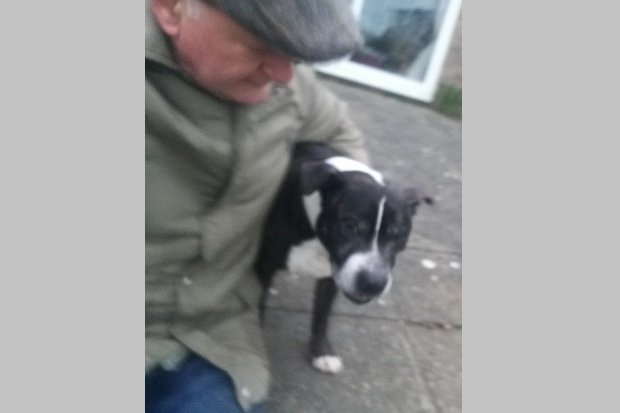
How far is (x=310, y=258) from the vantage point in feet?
5.84

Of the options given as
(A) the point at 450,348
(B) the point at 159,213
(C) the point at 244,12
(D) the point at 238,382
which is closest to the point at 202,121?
(B) the point at 159,213

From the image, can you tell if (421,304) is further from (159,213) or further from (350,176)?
(159,213)

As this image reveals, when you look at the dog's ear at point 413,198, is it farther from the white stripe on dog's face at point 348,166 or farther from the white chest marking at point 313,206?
the white chest marking at point 313,206

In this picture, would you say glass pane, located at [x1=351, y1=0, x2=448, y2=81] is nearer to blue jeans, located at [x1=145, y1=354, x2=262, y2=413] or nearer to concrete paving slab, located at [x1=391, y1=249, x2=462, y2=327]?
concrete paving slab, located at [x1=391, y1=249, x2=462, y2=327]

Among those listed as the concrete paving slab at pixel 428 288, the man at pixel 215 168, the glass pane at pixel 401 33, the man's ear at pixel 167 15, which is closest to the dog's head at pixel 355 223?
the man at pixel 215 168

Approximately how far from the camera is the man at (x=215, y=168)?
1234mm

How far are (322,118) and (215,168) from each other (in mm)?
454

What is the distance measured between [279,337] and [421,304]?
25.1 inches

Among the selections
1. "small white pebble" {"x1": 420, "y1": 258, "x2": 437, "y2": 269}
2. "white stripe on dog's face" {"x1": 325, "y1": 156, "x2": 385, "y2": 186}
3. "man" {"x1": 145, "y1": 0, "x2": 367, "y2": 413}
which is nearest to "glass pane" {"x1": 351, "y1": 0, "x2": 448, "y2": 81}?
"small white pebble" {"x1": 420, "y1": 258, "x2": 437, "y2": 269}

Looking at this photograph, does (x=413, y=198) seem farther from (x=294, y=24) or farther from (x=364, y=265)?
(x=294, y=24)

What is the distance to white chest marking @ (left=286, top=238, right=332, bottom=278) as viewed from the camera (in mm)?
1760

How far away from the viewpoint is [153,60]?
4.28 feet

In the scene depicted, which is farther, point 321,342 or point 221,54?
point 321,342

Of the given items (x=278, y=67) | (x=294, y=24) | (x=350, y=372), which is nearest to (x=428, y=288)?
(x=350, y=372)
